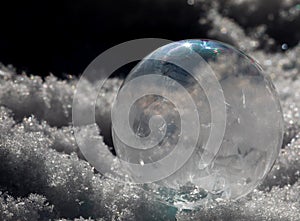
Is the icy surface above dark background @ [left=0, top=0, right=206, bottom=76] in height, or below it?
below

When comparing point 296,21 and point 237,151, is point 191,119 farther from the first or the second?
point 296,21

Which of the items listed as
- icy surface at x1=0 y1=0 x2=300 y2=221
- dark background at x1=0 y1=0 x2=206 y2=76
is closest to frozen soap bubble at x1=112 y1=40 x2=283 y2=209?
icy surface at x1=0 y1=0 x2=300 y2=221

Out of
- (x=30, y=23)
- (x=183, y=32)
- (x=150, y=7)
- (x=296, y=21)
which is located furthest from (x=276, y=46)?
(x=30, y=23)

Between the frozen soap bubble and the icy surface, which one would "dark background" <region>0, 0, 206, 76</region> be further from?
the frozen soap bubble

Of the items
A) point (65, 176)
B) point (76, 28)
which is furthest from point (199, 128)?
point (76, 28)

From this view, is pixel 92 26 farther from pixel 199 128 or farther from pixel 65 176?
pixel 199 128
